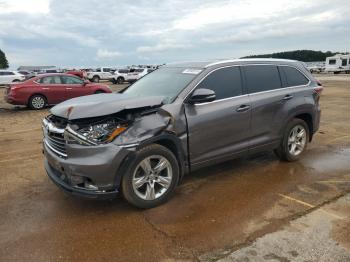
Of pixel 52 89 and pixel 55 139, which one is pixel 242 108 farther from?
pixel 52 89

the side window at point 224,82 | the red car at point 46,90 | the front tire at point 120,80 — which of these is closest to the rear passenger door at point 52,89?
the red car at point 46,90

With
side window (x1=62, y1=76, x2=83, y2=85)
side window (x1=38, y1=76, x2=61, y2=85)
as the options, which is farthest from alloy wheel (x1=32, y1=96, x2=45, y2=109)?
side window (x1=62, y1=76, x2=83, y2=85)

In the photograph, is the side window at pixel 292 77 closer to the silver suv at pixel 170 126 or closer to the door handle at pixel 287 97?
the silver suv at pixel 170 126

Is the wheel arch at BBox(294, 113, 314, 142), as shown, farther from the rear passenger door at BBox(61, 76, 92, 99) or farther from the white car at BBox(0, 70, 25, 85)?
the white car at BBox(0, 70, 25, 85)

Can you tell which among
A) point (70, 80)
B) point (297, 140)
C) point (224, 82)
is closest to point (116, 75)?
point (70, 80)

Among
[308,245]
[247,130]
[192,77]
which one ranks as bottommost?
[308,245]

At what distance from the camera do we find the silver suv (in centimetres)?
400

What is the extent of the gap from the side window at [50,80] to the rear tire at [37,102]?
672mm

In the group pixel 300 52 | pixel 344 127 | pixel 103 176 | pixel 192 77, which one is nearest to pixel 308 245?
pixel 103 176

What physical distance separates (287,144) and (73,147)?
3.58 metres

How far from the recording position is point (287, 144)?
6.00 m

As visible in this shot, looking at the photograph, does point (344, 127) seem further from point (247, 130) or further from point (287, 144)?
point (247, 130)

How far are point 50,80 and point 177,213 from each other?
42.2 feet

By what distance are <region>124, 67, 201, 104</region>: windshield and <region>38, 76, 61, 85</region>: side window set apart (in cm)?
1077
